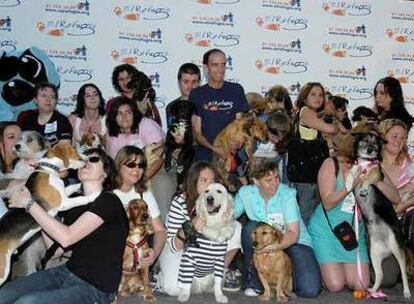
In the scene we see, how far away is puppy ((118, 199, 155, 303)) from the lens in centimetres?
493

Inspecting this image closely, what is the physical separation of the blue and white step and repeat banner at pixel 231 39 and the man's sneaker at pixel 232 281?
2696 millimetres

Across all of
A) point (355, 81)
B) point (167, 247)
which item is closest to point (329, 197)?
point (167, 247)

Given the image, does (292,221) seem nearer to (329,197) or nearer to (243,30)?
(329,197)

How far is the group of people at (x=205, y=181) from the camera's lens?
4047mm

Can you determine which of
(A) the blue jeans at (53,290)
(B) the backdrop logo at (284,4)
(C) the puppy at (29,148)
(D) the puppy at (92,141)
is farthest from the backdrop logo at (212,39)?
(A) the blue jeans at (53,290)

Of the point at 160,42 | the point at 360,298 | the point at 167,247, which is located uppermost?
the point at 160,42

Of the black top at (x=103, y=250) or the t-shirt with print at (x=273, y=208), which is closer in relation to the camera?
the black top at (x=103, y=250)

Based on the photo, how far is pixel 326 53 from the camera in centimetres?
798

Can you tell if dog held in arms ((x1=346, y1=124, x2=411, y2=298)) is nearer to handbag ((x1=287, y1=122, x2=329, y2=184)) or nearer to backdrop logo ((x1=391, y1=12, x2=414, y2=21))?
handbag ((x1=287, y1=122, x2=329, y2=184))

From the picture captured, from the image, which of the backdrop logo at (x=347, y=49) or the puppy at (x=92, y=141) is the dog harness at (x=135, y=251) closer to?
the puppy at (x=92, y=141)

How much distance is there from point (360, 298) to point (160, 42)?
3813 millimetres

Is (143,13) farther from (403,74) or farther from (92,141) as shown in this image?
(403,74)

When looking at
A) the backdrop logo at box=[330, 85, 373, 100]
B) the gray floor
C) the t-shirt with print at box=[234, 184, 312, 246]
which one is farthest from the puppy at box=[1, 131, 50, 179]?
the backdrop logo at box=[330, 85, 373, 100]

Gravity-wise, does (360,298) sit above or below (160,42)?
below
